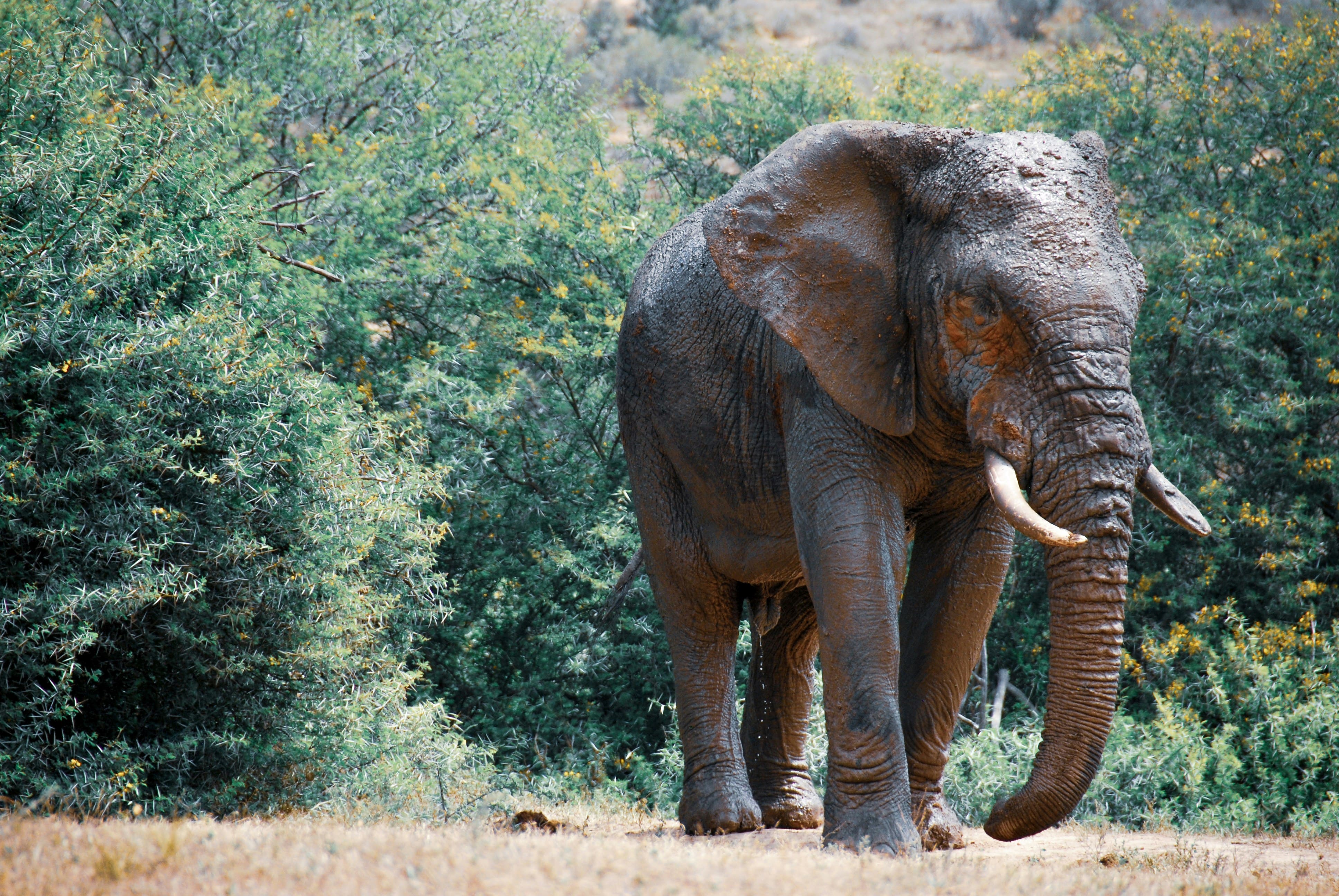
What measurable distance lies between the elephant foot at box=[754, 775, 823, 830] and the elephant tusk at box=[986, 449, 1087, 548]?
2.87 meters

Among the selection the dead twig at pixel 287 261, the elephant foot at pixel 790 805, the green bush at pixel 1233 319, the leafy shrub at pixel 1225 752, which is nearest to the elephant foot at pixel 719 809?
the elephant foot at pixel 790 805

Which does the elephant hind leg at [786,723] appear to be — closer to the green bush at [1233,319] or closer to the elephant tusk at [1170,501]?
the elephant tusk at [1170,501]

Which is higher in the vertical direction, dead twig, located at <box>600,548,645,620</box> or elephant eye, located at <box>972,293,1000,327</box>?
elephant eye, located at <box>972,293,1000,327</box>

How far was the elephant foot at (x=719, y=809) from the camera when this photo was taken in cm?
611

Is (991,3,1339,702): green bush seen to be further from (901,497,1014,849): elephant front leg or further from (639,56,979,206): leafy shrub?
(901,497,1014,849): elephant front leg

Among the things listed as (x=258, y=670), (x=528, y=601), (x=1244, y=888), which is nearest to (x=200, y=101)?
(x=258, y=670)

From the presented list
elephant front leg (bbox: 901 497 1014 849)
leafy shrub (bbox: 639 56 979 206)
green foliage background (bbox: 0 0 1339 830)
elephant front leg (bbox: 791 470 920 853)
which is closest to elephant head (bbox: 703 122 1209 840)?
elephant front leg (bbox: 791 470 920 853)

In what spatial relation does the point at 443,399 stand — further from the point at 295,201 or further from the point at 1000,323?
the point at 1000,323

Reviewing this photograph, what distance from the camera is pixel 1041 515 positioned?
14.6 ft

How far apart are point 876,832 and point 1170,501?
1.80 metres

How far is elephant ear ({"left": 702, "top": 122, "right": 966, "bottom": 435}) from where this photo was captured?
5.02 m

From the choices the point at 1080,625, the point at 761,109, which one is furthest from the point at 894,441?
the point at 761,109

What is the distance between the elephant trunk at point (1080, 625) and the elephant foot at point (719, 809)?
1933 mm

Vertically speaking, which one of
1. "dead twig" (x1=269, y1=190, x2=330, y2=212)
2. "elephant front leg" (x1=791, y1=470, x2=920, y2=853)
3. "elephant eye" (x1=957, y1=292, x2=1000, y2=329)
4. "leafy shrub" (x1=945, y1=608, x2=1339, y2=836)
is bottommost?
"leafy shrub" (x1=945, y1=608, x2=1339, y2=836)
